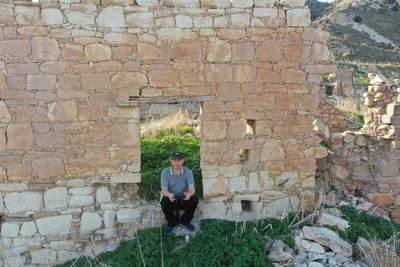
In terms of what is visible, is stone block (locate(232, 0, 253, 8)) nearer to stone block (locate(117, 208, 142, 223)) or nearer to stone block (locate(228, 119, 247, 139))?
stone block (locate(228, 119, 247, 139))

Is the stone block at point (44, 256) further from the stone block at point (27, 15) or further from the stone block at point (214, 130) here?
the stone block at point (27, 15)

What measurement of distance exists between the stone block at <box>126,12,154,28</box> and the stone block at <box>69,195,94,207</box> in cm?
246

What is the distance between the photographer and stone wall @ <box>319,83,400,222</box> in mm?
6566

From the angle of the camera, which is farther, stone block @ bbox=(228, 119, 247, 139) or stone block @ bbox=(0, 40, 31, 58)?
stone block @ bbox=(228, 119, 247, 139)

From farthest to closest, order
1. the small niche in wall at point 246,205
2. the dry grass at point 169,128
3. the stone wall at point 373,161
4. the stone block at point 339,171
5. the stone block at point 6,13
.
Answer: the dry grass at point 169,128, the stone block at point 339,171, the stone wall at point 373,161, the small niche in wall at point 246,205, the stone block at point 6,13

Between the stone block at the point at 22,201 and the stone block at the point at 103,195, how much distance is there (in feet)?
2.52

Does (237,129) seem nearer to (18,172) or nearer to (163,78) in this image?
(163,78)

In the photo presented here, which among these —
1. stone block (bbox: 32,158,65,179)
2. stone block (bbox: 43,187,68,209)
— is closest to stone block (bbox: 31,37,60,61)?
stone block (bbox: 32,158,65,179)

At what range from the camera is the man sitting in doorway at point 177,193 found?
5.60 metres

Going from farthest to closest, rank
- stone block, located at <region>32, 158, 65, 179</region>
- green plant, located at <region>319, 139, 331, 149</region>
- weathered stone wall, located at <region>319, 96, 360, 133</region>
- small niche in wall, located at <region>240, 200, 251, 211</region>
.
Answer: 1. weathered stone wall, located at <region>319, 96, 360, 133</region>
2. green plant, located at <region>319, 139, 331, 149</region>
3. small niche in wall, located at <region>240, 200, 251, 211</region>
4. stone block, located at <region>32, 158, 65, 179</region>

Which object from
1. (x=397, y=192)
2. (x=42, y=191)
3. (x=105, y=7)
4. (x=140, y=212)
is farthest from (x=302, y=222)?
(x=105, y=7)

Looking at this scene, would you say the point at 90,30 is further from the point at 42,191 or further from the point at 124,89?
the point at 42,191

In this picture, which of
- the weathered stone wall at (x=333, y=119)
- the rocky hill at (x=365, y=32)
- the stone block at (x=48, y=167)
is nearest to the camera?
the stone block at (x=48, y=167)

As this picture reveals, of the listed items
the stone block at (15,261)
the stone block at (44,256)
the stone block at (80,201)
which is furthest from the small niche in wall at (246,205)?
the stone block at (15,261)
